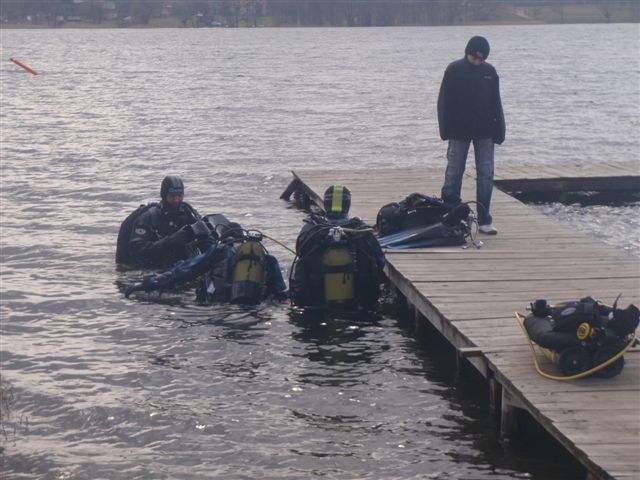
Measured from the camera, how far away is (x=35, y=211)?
19.0 metres

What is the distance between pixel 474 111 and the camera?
12.3 m

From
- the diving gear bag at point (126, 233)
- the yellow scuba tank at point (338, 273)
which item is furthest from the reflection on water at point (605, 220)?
the diving gear bag at point (126, 233)

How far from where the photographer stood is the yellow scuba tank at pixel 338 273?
35.3ft

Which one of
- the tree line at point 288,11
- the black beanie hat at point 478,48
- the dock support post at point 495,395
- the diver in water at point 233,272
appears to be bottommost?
the dock support post at point 495,395

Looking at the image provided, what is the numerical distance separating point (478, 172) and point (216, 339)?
3.79 m

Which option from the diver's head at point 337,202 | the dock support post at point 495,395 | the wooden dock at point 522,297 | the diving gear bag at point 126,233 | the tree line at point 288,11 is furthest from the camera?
the tree line at point 288,11

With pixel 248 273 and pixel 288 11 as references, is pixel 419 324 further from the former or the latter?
pixel 288 11

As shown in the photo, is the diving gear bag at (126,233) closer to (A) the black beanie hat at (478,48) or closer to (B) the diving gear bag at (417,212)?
(B) the diving gear bag at (417,212)

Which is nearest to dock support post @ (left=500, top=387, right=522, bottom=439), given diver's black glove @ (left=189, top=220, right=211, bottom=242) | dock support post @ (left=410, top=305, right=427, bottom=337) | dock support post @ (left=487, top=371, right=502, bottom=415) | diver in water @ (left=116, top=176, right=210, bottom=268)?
dock support post @ (left=487, top=371, right=502, bottom=415)

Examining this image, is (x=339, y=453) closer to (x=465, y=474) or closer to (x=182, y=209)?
(x=465, y=474)

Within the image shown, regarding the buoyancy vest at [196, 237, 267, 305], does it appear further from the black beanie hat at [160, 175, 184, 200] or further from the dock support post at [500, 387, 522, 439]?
the dock support post at [500, 387, 522, 439]

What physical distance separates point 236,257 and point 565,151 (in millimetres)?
18995

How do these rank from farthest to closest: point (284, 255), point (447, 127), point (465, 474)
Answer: point (284, 255) → point (447, 127) → point (465, 474)

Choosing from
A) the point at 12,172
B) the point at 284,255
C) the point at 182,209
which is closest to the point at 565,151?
the point at 12,172
